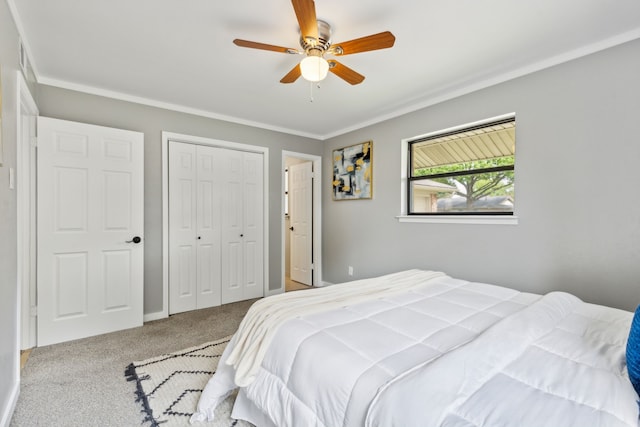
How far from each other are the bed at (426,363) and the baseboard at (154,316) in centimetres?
198

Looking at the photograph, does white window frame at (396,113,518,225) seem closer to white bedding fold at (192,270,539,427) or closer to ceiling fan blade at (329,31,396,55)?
white bedding fold at (192,270,539,427)

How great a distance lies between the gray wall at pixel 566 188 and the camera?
6.84ft

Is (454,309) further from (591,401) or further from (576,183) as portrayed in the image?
(576,183)

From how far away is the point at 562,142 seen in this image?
2.35m

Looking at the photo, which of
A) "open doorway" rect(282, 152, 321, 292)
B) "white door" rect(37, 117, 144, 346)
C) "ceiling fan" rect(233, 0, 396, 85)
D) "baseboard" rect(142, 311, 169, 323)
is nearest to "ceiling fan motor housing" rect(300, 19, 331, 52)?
"ceiling fan" rect(233, 0, 396, 85)

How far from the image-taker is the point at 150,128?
330 cm

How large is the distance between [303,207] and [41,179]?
3135mm

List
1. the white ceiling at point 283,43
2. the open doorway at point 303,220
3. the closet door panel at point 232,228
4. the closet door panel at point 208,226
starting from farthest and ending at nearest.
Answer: the open doorway at point 303,220 < the closet door panel at point 232,228 < the closet door panel at point 208,226 < the white ceiling at point 283,43

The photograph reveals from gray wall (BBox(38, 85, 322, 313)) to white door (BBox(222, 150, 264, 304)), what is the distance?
0.74 ft

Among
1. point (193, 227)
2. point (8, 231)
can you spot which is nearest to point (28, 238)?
point (8, 231)

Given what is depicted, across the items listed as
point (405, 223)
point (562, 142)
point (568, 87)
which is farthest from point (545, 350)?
point (405, 223)

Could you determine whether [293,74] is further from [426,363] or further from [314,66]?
[426,363]

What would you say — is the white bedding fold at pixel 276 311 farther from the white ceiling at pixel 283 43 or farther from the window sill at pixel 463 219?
the white ceiling at pixel 283 43

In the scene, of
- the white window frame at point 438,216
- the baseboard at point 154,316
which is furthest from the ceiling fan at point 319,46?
the baseboard at point 154,316
